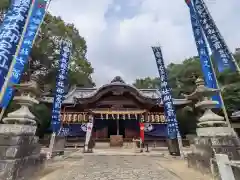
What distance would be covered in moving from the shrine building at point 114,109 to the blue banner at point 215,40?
29.6 feet

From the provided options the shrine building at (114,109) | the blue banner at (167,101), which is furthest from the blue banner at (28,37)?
the shrine building at (114,109)

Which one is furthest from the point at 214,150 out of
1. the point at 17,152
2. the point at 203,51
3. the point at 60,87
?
the point at 60,87

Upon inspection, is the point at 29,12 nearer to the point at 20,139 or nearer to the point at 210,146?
the point at 20,139

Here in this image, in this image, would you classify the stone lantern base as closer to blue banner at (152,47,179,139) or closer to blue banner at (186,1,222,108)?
blue banner at (186,1,222,108)

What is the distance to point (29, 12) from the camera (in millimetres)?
6352

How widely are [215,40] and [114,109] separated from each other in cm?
1133

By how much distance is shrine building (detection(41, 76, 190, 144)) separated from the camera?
1697 cm

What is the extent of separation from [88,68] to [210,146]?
21.8 meters

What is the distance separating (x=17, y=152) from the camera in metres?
4.24

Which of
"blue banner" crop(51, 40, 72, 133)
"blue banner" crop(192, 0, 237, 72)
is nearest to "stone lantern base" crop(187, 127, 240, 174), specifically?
"blue banner" crop(192, 0, 237, 72)

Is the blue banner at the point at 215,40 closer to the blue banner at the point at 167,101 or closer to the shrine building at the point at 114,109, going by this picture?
the blue banner at the point at 167,101

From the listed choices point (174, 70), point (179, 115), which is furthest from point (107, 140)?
point (174, 70)

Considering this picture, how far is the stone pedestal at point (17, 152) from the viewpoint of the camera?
403cm

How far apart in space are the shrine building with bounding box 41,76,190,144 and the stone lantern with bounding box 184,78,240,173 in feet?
35.0
